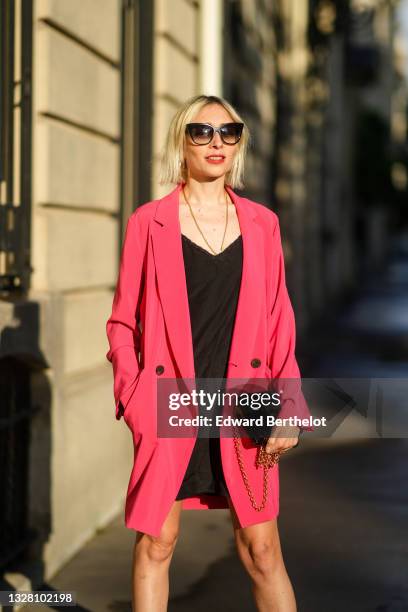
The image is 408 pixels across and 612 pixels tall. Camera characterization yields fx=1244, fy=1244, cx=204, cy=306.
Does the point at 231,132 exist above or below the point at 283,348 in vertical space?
above

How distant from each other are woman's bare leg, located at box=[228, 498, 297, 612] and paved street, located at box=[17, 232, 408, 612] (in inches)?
54.0

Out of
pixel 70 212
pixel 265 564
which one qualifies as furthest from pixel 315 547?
pixel 265 564

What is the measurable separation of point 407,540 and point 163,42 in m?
3.87

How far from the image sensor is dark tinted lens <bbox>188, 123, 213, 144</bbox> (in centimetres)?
378

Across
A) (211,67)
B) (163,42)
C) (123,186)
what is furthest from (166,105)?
(211,67)

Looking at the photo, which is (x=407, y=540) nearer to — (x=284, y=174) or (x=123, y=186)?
(x=123, y=186)

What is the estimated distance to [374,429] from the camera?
3.98 metres

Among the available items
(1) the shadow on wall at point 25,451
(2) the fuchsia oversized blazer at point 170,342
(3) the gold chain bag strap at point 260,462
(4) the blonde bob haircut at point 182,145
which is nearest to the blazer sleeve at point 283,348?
(2) the fuchsia oversized blazer at point 170,342

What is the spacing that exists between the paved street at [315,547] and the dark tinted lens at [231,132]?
2.24 metres

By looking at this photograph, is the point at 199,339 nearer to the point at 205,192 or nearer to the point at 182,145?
the point at 205,192

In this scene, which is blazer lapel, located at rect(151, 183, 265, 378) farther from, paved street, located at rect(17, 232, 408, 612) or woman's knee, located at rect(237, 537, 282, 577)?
paved street, located at rect(17, 232, 408, 612)

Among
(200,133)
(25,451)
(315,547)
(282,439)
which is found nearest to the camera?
(282,439)

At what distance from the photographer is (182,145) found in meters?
3.88

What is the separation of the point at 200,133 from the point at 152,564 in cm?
132
